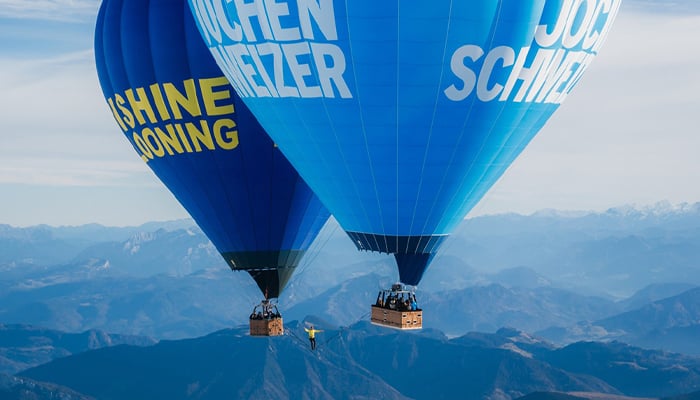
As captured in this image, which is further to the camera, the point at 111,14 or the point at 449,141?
the point at 111,14

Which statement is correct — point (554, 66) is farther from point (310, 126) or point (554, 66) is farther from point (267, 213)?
point (267, 213)

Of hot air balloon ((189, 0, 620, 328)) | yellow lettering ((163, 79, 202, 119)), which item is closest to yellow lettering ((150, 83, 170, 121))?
yellow lettering ((163, 79, 202, 119))

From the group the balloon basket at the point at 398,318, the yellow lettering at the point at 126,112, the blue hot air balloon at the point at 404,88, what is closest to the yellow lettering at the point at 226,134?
the blue hot air balloon at the point at 404,88

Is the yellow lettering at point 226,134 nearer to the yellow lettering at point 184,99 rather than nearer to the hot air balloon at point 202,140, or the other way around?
the hot air balloon at point 202,140

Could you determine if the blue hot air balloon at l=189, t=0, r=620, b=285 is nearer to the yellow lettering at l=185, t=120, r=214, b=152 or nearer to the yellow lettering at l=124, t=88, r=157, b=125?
the yellow lettering at l=185, t=120, r=214, b=152

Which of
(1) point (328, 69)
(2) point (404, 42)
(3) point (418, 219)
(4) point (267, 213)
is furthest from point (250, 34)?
(4) point (267, 213)

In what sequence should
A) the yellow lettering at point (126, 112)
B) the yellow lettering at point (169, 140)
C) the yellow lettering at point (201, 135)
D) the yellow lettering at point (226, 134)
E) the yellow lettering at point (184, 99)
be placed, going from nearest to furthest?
the yellow lettering at point (184, 99) → the yellow lettering at point (226, 134) → the yellow lettering at point (201, 135) → the yellow lettering at point (169, 140) → the yellow lettering at point (126, 112)

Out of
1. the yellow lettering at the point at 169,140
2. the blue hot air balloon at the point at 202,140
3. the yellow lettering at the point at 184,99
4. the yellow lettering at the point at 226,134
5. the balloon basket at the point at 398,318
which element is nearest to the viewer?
the balloon basket at the point at 398,318
